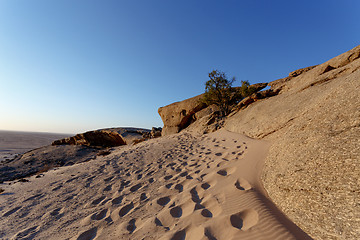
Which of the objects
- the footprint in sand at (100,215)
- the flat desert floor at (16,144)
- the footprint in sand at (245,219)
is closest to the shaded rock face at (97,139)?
the flat desert floor at (16,144)

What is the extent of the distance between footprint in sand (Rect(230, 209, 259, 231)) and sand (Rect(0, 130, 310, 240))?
1 centimetres

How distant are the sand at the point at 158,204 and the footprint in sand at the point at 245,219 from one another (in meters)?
0.01

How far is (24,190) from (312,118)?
8658 millimetres

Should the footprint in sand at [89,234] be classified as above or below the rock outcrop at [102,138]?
below

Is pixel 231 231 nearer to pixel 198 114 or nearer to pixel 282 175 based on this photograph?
pixel 282 175

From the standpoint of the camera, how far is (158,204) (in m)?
3.10

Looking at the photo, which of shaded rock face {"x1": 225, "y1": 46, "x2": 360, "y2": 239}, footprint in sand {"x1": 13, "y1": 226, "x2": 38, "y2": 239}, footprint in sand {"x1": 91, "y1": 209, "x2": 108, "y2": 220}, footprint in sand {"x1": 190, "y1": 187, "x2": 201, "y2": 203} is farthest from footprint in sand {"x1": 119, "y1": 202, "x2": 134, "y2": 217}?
shaded rock face {"x1": 225, "y1": 46, "x2": 360, "y2": 239}

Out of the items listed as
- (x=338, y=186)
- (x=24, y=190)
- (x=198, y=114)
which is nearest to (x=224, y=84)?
(x=198, y=114)


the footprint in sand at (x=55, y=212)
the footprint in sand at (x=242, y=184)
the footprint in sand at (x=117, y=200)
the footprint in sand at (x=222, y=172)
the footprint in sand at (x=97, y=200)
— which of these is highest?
the footprint in sand at (x=222, y=172)

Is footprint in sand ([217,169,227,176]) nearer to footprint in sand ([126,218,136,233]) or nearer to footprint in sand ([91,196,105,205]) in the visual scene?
footprint in sand ([126,218,136,233])

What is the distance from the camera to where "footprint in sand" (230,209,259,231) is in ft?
7.06

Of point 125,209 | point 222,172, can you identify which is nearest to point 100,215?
point 125,209

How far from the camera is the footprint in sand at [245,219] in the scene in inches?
84.7

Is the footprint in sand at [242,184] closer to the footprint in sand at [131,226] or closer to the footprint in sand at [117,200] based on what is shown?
the footprint in sand at [131,226]
